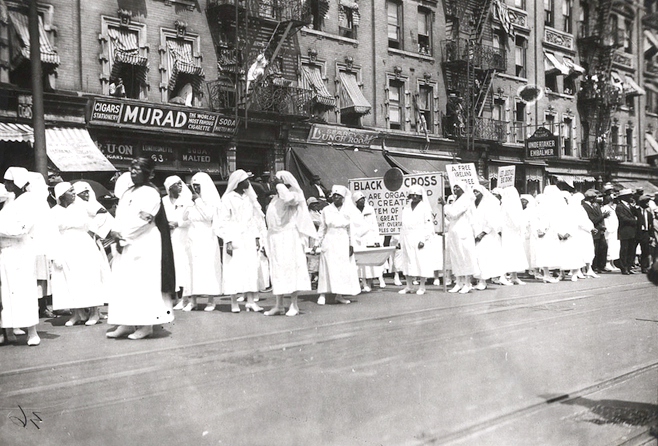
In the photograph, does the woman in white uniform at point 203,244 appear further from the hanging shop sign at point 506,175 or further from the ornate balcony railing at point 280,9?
the ornate balcony railing at point 280,9

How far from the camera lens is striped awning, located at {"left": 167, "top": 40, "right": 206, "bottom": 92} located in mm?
20328

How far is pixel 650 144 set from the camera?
2.62 metres

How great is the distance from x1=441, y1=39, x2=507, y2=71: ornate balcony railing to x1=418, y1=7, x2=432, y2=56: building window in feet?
2.72

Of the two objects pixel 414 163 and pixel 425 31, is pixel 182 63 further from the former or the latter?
pixel 425 31

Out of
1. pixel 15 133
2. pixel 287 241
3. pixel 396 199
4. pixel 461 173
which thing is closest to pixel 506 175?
pixel 461 173

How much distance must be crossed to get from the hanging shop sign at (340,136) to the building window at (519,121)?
398 inches

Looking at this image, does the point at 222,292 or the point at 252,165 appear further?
the point at 252,165

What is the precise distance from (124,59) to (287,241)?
10790 mm

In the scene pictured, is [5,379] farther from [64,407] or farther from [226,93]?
[226,93]

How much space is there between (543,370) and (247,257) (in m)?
5.92

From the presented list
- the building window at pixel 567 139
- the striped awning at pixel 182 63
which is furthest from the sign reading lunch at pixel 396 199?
the building window at pixel 567 139

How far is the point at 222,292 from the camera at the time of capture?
1146 centimetres

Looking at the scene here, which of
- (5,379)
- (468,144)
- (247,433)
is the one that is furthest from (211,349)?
(468,144)

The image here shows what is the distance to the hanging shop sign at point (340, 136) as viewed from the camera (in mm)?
24500
